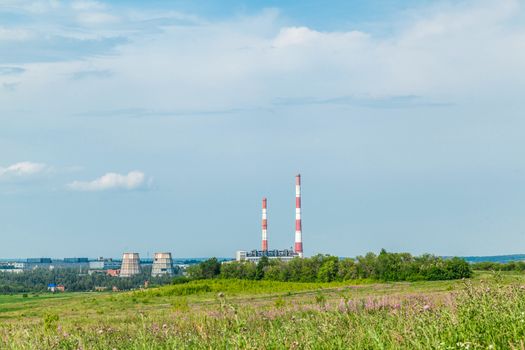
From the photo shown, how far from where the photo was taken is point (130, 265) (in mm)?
194500

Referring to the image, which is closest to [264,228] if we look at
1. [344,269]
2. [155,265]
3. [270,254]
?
[270,254]

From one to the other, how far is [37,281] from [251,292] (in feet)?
449

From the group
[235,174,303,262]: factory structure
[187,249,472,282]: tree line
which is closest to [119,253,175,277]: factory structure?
[235,174,303,262]: factory structure

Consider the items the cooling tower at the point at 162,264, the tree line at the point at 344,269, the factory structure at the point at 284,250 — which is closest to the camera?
the tree line at the point at 344,269

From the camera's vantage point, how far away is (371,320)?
39.9 ft

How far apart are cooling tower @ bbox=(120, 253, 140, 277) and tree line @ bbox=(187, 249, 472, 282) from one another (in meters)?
122

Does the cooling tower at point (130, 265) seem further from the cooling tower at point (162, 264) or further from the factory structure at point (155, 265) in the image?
the cooling tower at point (162, 264)

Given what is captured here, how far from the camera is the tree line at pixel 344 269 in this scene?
5934 centimetres

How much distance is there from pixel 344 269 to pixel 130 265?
137 metres

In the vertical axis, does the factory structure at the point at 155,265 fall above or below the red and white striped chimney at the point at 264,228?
below

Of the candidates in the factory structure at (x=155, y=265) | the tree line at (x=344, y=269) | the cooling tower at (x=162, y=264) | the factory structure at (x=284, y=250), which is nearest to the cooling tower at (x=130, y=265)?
the factory structure at (x=155, y=265)

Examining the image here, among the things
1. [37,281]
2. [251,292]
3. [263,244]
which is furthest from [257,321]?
[37,281]

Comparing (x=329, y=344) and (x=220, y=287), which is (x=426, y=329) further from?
(x=220, y=287)

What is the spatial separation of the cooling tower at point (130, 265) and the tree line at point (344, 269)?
12165 centimetres
